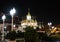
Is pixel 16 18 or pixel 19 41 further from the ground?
pixel 16 18

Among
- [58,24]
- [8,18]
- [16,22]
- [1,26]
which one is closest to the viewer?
[1,26]

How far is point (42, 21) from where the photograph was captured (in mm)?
88688

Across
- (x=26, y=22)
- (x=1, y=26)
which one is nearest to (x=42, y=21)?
(x=26, y=22)

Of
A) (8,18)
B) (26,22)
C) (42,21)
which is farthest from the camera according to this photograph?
(42,21)

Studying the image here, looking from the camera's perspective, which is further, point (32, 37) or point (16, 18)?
point (16, 18)

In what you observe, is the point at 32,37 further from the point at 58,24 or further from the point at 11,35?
the point at 58,24

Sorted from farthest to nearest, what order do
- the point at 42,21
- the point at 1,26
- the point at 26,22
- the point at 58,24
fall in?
the point at 58,24
the point at 42,21
the point at 26,22
the point at 1,26

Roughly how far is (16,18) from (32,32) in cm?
4934

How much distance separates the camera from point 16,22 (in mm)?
69375

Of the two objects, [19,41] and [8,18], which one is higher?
[8,18]

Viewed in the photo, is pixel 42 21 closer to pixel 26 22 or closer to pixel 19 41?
pixel 26 22

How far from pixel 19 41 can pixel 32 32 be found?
1586 millimetres

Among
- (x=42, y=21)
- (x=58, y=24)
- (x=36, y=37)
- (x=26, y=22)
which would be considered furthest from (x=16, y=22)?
(x=36, y=37)

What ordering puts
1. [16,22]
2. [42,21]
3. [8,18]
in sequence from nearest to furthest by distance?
[8,18]
[16,22]
[42,21]
